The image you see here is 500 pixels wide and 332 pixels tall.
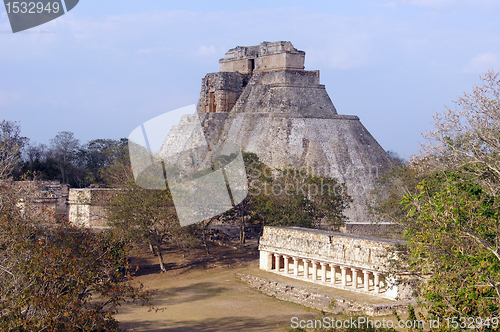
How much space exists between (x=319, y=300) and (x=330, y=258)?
4.73ft

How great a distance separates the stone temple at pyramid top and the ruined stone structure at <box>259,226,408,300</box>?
68.7ft

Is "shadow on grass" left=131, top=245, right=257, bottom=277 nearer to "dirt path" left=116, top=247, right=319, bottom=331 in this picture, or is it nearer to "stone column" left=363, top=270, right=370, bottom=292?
"dirt path" left=116, top=247, right=319, bottom=331

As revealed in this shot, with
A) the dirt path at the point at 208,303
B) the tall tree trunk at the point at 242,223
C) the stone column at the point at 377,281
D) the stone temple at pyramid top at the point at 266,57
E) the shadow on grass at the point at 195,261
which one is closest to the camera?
the dirt path at the point at 208,303

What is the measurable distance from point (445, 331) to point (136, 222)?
12.1 meters

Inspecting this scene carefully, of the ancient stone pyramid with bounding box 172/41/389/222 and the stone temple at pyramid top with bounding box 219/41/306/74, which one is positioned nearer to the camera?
the ancient stone pyramid with bounding box 172/41/389/222

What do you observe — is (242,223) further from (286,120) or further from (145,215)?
(286,120)

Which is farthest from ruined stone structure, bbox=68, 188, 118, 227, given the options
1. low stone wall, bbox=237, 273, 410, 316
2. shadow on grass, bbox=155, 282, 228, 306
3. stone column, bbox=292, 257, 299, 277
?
stone column, bbox=292, 257, 299, 277

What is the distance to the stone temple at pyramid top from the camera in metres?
35.0

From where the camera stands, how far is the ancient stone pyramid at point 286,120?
29.3m

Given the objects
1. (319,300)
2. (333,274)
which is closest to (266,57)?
(333,274)

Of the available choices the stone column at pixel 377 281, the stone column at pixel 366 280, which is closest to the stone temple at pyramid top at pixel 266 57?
the stone column at pixel 366 280

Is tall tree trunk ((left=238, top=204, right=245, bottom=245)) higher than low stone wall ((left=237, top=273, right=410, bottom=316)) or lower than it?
higher

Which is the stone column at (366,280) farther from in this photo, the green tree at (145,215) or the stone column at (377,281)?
the green tree at (145,215)

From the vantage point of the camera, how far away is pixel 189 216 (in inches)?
714
